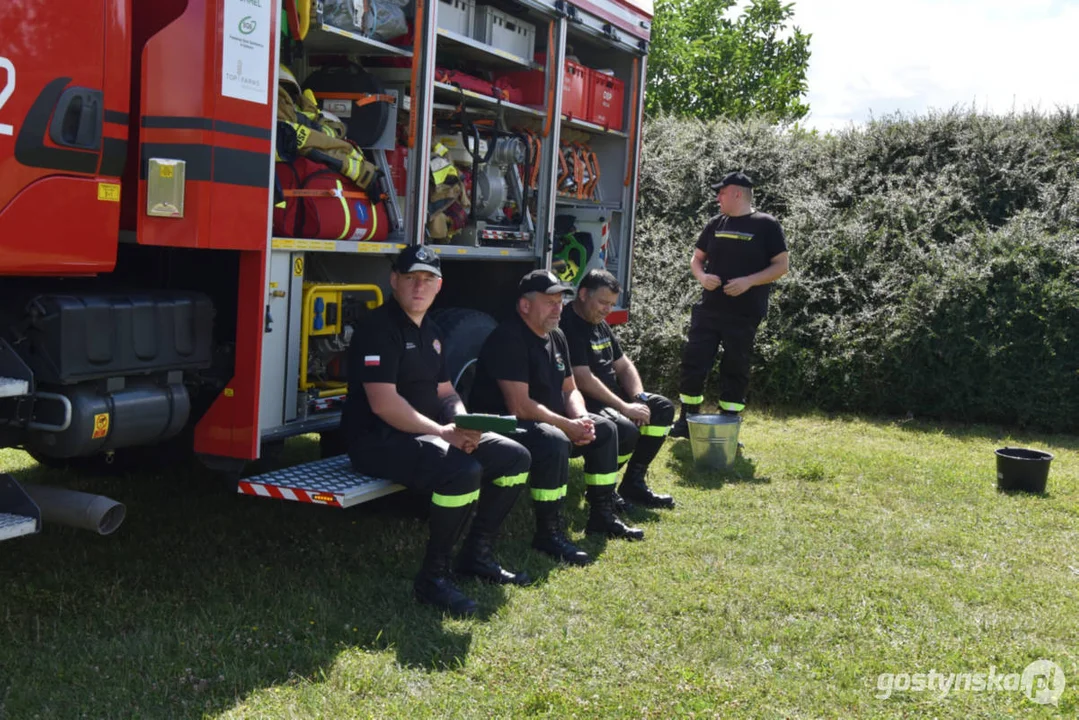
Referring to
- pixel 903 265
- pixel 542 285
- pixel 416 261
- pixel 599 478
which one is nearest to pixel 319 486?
pixel 416 261

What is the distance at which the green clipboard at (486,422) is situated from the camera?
13.8 feet

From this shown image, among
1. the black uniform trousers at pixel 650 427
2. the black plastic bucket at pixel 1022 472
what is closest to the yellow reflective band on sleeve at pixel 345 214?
the black uniform trousers at pixel 650 427

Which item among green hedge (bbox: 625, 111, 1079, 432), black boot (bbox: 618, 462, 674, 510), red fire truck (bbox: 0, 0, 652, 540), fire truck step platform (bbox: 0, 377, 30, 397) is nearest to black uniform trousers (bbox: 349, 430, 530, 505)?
red fire truck (bbox: 0, 0, 652, 540)

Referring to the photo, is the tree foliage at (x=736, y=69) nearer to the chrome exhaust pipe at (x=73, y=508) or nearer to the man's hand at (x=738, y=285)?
the man's hand at (x=738, y=285)

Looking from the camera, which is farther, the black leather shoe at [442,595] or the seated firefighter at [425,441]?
the seated firefighter at [425,441]

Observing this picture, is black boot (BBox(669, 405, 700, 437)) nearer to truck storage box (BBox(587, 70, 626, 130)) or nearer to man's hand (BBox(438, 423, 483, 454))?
truck storage box (BBox(587, 70, 626, 130))

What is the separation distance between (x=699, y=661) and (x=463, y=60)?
372cm

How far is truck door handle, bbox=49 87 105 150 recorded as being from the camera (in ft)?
12.2

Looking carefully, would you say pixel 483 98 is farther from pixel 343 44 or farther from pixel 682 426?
pixel 682 426

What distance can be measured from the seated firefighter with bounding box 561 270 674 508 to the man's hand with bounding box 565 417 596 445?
67 cm

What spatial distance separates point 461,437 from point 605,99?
3.51 meters

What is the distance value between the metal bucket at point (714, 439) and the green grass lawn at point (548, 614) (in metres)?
0.58

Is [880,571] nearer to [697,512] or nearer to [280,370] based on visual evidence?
[697,512]

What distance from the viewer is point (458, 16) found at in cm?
557
